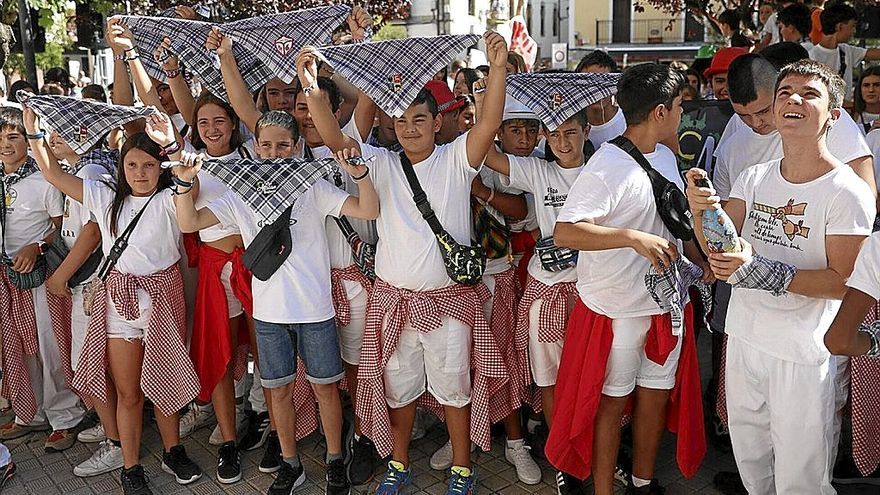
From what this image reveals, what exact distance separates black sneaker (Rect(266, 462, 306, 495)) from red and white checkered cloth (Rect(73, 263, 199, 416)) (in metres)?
0.59

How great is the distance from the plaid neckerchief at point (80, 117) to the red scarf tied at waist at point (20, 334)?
105 cm

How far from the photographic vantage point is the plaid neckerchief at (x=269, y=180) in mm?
3299

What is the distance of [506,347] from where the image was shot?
Result: 367cm

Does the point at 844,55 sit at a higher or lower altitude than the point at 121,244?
higher

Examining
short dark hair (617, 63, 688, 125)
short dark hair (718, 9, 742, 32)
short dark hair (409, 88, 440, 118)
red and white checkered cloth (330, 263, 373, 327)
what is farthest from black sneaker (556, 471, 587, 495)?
short dark hair (718, 9, 742, 32)

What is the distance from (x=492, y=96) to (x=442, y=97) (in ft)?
1.85

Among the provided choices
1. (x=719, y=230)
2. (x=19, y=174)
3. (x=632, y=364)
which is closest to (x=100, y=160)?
(x=19, y=174)

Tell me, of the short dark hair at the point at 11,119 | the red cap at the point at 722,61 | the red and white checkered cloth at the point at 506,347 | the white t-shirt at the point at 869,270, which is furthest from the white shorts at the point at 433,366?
the red cap at the point at 722,61

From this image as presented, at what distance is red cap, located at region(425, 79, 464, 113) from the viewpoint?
3689 millimetres

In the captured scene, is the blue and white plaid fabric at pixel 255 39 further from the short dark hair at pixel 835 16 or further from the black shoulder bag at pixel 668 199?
the short dark hair at pixel 835 16

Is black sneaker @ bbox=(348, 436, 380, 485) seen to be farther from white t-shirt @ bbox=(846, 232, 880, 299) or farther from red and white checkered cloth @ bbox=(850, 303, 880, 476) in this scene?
white t-shirt @ bbox=(846, 232, 880, 299)

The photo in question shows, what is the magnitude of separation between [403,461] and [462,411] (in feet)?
1.37

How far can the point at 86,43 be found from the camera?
9531 millimetres

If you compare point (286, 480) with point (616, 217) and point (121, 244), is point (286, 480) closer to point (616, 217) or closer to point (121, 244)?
point (121, 244)
